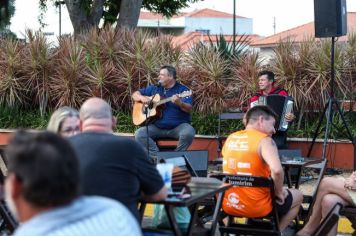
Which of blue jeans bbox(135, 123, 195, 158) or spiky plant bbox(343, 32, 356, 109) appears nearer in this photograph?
blue jeans bbox(135, 123, 195, 158)

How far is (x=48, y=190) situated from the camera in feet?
6.81

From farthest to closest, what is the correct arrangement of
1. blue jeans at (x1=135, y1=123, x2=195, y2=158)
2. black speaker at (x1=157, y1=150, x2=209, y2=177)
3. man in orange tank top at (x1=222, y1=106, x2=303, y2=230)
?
blue jeans at (x1=135, y1=123, x2=195, y2=158), black speaker at (x1=157, y1=150, x2=209, y2=177), man in orange tank top at (x1=222, y1=106, x2=303, y2=230)

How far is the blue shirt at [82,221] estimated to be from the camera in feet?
7.07

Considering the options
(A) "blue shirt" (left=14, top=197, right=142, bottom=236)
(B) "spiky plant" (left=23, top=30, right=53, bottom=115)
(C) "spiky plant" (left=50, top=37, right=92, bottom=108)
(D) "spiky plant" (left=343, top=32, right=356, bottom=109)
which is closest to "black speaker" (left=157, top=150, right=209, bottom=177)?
(A) "blue shirt" (left=14, top=197, right=142, bottom=236)

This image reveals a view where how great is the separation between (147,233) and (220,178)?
1196mm

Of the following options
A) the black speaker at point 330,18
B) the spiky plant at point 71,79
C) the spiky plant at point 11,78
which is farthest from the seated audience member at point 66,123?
the spiky plant at point 11,78

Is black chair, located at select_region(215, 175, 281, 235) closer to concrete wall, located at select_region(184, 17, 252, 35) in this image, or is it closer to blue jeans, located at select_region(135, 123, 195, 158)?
blue jeans, located at select_region(135, 123, 195, 158)

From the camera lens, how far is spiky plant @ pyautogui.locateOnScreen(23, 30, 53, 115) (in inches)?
475

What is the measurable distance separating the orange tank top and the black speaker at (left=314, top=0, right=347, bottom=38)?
4.73 meters

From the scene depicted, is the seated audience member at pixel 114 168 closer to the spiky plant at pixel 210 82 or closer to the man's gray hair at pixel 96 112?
the man's gray hair at pixel 96 112

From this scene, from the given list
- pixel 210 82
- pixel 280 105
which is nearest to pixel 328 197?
pixel 280 105

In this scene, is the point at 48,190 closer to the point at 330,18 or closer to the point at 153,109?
the point at 153,109

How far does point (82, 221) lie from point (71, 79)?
964 cm

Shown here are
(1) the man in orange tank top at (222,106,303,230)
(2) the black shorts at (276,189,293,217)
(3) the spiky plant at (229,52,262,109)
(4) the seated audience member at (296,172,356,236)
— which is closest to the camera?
(1) the man in orange tank top at (222,106,303,230)
